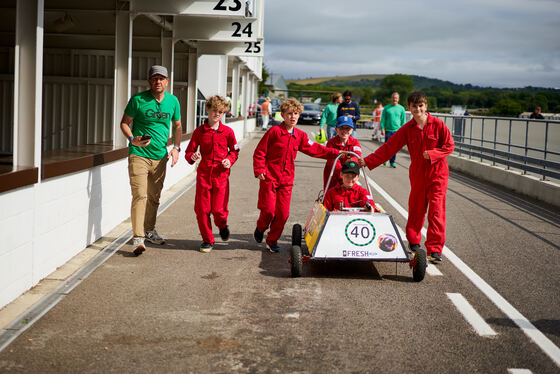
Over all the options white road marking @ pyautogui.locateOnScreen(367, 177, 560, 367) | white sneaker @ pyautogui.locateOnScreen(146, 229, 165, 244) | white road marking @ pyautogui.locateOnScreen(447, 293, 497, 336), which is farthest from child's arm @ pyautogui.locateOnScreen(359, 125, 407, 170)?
white sneaker @ pyautogui.locateOnScreen(146, 229, 165, 244)

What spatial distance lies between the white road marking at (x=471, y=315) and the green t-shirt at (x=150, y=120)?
12.2 ft

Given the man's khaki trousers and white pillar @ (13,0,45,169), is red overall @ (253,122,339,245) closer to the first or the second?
the man's khaki trousers

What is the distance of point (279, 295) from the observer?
621cm

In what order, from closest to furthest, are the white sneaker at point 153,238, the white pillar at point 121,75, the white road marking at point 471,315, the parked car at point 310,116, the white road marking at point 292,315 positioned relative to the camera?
1. the white road marking at point 471,315
2. the white road marking at point 292,315
3. the white sneaker at point 153,238
4. the white pillar at point 121,75
5. the parked car at point 310,116

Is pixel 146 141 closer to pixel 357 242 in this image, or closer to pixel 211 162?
pixel 211 162

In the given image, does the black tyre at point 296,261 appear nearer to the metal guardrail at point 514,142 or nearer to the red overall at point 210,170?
the red overall at point 210,170

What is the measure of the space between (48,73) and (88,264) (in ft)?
49.4

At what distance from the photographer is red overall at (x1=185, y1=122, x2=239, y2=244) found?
26.2 ft

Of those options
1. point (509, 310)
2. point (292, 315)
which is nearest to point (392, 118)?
point (509, 310)

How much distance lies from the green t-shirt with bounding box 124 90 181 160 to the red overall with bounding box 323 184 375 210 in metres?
2.05

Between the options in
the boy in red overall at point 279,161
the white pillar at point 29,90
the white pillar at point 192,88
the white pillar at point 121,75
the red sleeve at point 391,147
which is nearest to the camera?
the white pillar at point 29,90

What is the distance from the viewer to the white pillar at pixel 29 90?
20.1 feet

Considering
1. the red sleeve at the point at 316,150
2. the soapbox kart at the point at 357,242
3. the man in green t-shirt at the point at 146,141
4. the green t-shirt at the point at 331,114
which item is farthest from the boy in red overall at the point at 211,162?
the green t-shirt at the point at 331,114

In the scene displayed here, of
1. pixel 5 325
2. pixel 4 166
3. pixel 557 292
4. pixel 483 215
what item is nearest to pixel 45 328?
pixel 5 325
